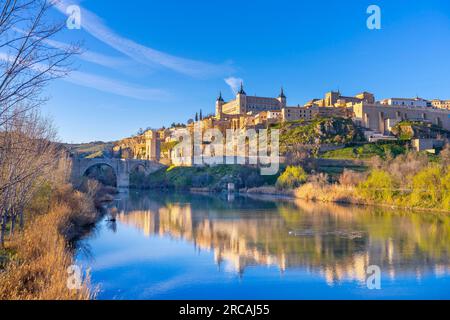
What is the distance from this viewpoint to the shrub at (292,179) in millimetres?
46406

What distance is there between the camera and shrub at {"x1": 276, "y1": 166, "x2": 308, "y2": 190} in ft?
152

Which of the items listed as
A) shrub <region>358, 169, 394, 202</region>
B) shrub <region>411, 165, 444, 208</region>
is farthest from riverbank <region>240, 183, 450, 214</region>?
shrub <region>411, 165, 444, 208</region>

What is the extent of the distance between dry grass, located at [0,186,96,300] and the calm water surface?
1023 mm

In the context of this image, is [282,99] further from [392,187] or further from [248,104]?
[392,187]

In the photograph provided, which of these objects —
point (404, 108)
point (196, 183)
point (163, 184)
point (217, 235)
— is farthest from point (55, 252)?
point (404, 108)

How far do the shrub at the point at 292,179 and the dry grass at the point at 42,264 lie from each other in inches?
1209

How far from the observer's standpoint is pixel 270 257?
15344mm

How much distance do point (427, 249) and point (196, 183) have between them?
49.7 meters

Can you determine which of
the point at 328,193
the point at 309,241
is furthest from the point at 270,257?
the point at 328,193

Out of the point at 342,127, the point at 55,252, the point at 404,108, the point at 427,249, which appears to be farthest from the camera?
the point at 404,108

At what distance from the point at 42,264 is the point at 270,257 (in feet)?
26.4

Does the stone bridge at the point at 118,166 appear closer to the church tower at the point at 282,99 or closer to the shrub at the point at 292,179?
the shrub at the point at 292,179

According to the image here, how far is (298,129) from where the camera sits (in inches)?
3073
